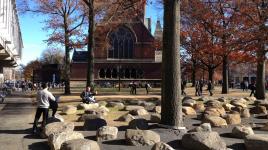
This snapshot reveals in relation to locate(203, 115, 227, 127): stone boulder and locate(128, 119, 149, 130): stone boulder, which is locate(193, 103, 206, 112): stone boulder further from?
locate(128, 119, 149, 130): stone boulder

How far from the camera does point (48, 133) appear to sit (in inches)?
553

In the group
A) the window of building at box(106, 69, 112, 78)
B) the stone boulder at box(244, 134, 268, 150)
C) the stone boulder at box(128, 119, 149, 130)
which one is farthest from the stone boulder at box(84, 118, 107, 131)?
the window of building at box(106, 69, 112, 78)

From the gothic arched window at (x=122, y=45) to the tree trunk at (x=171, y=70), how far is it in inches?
2719

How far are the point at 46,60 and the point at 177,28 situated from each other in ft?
388

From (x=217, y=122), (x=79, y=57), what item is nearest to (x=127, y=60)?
(x=79, y=57)

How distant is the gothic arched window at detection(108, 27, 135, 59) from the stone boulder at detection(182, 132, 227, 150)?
73077mm

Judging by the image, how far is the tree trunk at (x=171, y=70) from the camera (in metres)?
15.9

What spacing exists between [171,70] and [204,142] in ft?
14.5

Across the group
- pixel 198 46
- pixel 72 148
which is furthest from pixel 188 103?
pixel 198 46

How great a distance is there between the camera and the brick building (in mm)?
84562

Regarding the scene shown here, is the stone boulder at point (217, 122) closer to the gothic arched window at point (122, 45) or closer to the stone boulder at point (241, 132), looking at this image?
the stone boulder at point (241, 132)

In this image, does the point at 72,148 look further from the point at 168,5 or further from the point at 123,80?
the point at 123,80

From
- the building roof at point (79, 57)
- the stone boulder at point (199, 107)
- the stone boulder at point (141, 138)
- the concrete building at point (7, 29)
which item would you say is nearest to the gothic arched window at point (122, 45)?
the building roof at point (79, 57)

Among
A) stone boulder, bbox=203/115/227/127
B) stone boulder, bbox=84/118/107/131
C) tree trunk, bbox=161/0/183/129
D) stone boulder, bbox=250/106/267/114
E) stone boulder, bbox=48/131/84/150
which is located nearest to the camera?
stone boulder, bbox=48/131/84/150
